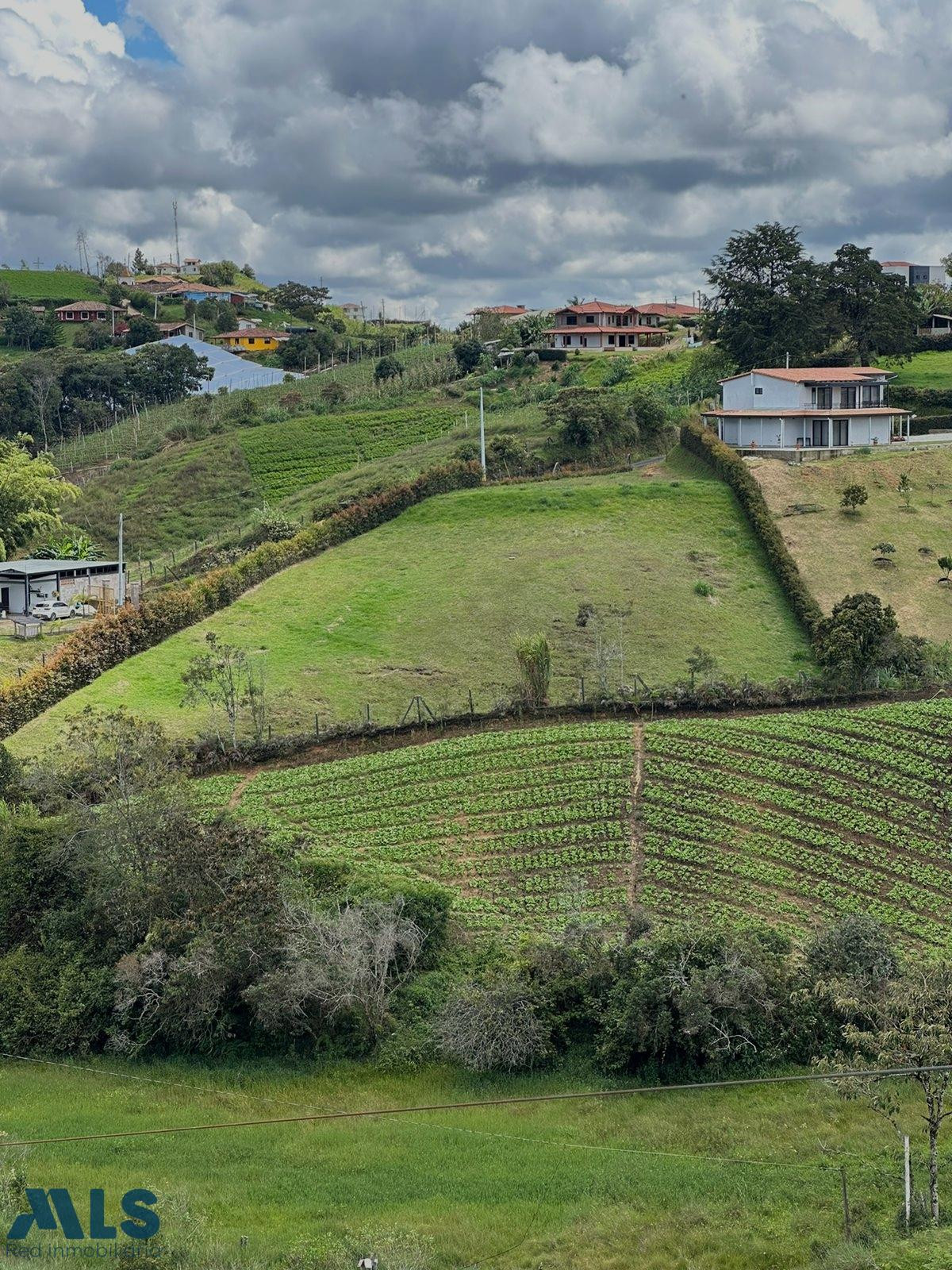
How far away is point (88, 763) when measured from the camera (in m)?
33.4

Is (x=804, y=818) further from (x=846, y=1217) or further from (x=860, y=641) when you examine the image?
(x=846, y=1217)

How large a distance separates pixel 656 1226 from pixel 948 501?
4139cm

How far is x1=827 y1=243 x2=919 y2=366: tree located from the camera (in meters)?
71.4

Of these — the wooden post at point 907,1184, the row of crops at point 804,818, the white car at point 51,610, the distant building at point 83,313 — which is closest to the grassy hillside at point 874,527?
the row of crops at point 804,818

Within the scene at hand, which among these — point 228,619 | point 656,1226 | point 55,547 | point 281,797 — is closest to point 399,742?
point 281,797

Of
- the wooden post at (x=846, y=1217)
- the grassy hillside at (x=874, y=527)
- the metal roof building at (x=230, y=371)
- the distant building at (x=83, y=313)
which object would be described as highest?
the distant building at (x=83, y=313)

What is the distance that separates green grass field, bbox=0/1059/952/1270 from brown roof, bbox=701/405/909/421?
139 ft

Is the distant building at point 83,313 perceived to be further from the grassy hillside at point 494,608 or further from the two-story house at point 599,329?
the grassy hillside at point 494,608

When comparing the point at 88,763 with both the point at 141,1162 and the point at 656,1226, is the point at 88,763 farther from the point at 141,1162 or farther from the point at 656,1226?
the point at 656,1226

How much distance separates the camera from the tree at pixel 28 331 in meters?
123

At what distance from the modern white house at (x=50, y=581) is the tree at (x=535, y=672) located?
2119 centimetres

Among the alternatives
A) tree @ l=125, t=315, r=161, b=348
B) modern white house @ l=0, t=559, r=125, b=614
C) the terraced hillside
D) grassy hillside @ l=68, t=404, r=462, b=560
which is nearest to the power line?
the terraced hillside

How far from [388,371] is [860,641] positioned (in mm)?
60539

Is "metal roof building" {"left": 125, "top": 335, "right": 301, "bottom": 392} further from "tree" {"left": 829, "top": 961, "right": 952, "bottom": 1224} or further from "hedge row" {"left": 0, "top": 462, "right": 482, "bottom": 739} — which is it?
"tree" {"left": 829, "top": 961, "right": 952, "bottom": 1224}
